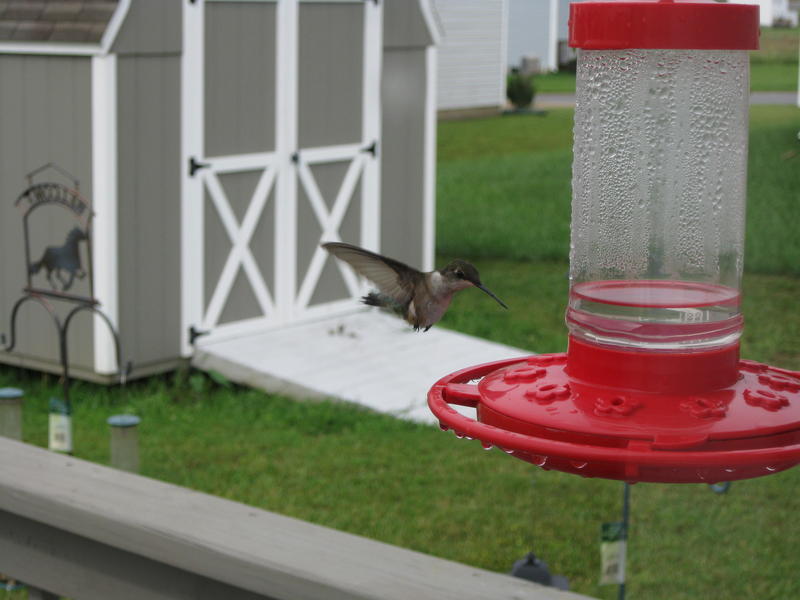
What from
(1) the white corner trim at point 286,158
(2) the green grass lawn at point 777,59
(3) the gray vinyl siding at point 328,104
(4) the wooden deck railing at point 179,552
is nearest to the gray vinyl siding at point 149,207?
(1) the white corner trim at point 286,158

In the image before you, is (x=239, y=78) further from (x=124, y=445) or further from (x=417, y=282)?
(x=417, y=282)

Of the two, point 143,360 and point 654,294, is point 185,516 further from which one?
point 143,360

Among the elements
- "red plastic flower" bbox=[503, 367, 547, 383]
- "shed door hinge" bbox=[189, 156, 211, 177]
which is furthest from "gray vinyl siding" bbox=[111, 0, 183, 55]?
"red plastic flower" bbox=[503, 367, 547, 383]

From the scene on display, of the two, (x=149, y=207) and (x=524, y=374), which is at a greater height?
(x=524, y=374)

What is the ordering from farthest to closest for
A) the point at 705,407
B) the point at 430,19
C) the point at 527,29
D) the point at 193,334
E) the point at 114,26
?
the point at 527,29 < the point at 430,19 < the point at 193,334 < the point at 114,26 < the point at 705,407

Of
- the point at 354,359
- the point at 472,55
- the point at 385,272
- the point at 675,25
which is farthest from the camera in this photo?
the point at 472,55

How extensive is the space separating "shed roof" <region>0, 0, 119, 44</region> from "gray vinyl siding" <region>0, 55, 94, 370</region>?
5.1 inches

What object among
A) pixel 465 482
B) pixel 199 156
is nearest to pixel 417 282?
pixel 465 482

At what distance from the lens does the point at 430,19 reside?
30.9 feet

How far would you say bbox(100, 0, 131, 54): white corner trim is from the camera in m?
7.04

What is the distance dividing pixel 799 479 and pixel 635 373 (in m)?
4.79

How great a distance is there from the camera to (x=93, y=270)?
291 inches

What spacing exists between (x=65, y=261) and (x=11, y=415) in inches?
100

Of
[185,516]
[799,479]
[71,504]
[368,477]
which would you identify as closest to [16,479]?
[71,504]
